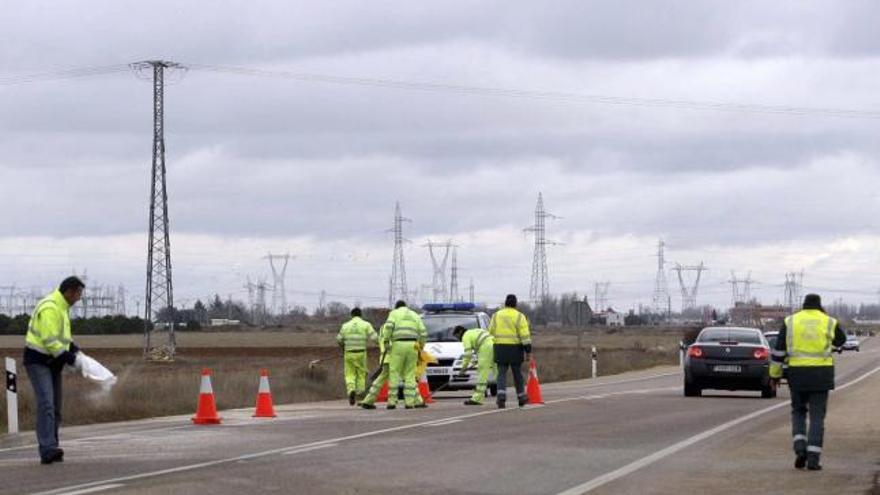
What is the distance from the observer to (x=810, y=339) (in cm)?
1622

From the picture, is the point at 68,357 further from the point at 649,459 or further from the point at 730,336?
the point at 730,336

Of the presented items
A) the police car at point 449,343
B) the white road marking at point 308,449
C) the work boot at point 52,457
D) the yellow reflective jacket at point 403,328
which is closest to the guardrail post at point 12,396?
the work boot at point 52,457

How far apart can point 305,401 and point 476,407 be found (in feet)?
19.1

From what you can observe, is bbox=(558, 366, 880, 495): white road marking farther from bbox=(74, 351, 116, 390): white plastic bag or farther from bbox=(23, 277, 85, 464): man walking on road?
bbox=(23, 277, 85, 464): man walking on road

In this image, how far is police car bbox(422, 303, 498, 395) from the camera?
32.9m

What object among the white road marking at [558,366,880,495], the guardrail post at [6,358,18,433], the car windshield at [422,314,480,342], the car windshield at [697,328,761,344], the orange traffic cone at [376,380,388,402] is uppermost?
the car windshield at [422,314,480,342]

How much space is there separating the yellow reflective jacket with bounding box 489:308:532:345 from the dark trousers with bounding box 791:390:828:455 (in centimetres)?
1022

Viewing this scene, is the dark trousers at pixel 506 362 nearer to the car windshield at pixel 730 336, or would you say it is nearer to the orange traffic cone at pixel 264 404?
the orange traffic cone at pixel 264 404

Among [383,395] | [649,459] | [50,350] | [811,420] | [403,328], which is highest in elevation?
[403,328]

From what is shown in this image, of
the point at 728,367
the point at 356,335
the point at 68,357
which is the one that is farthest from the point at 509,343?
the point at 68,357

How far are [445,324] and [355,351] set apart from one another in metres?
6.25

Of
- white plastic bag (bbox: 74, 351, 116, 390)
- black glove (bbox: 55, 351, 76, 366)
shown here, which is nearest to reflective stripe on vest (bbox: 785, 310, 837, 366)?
white plastic bag (bbox: 74, 351, 116, 390)

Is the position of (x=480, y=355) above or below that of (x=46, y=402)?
above

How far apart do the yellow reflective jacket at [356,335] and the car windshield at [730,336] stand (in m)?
7.76
